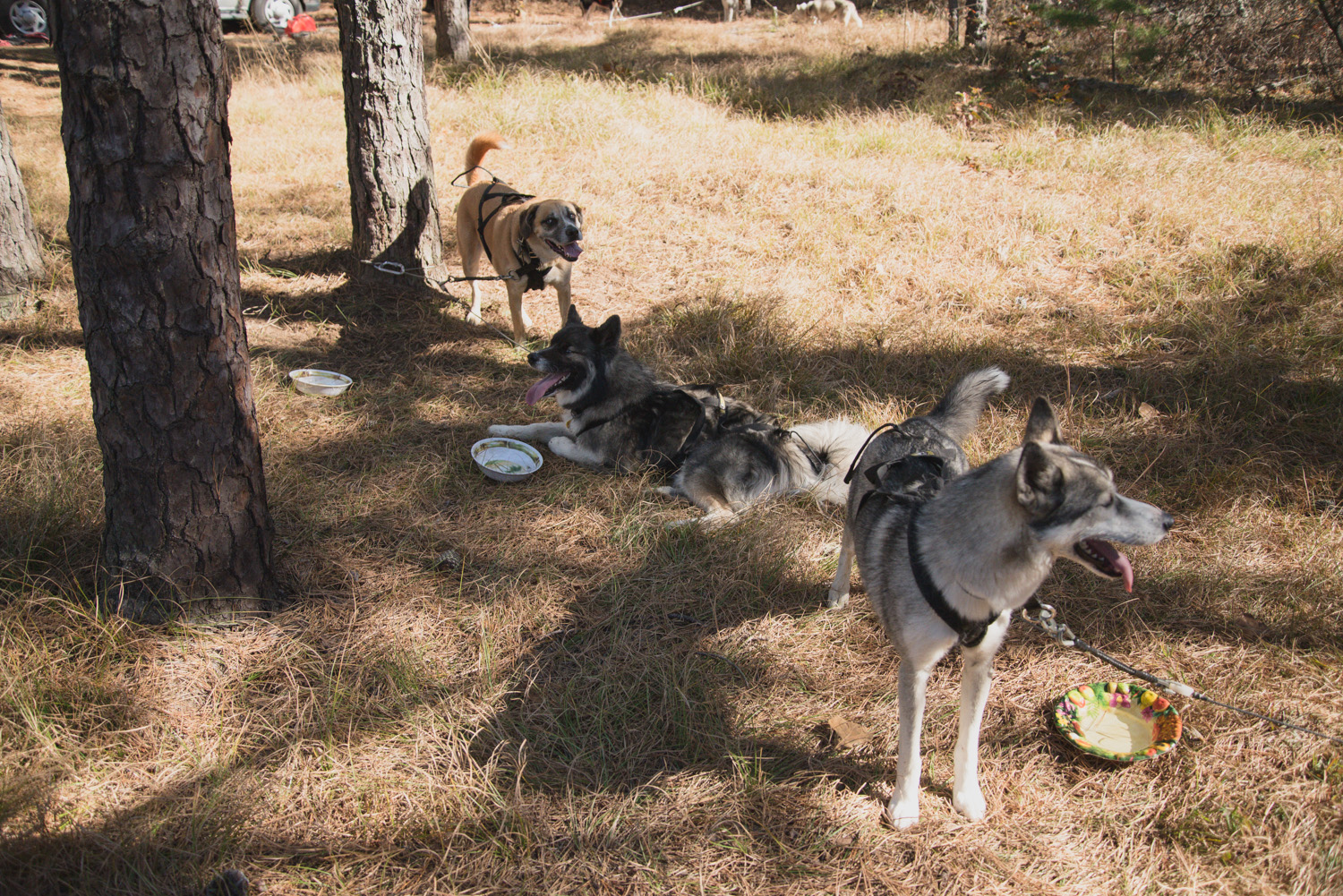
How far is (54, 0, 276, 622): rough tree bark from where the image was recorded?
2375mm

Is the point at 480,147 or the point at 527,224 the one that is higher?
the point at 480,147

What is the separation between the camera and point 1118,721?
293 centimetres

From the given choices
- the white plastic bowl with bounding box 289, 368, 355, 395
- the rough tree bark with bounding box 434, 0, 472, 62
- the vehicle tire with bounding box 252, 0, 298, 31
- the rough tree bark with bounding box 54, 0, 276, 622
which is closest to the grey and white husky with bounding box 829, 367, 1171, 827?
A: the rough tree bark with bounding box 54, 0, 276, 622

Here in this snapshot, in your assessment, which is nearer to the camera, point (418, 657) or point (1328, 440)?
point (418, 657)

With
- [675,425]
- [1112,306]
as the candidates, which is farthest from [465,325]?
[1112,306]

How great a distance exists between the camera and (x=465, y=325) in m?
5.97

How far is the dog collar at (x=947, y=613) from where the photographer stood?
7.54 feet

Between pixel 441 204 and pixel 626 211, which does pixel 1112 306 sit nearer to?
pixel 626 211

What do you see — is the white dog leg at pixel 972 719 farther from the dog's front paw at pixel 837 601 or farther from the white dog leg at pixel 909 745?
the dog's front paw at pixel 837 601

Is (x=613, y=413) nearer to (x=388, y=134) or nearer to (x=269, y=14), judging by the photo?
(x=388, y=134)

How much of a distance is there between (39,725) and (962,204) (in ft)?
25.1

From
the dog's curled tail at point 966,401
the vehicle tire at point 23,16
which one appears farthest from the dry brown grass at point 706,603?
the vehicle tire at point 23,16

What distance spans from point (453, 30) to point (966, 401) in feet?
39.7

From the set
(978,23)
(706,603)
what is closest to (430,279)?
(706,603)
